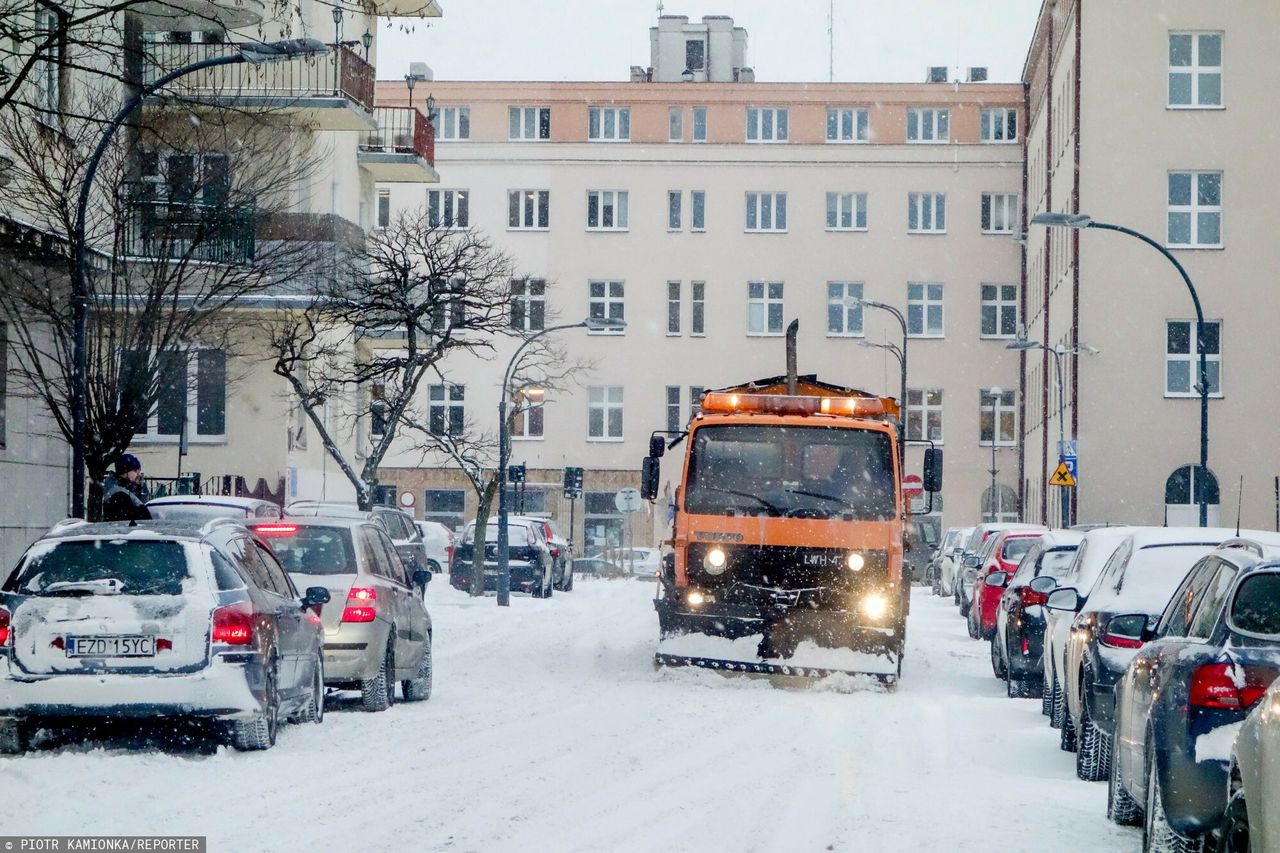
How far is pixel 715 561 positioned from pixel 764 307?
176ft

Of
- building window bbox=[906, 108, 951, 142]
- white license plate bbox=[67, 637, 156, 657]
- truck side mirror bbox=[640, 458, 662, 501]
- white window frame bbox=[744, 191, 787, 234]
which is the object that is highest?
building window bbox=[906, 108, 951, 142]

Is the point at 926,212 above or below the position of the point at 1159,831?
above

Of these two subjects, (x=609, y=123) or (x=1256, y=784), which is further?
(x=609, y=123)

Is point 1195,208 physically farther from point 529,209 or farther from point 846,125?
point 529,209

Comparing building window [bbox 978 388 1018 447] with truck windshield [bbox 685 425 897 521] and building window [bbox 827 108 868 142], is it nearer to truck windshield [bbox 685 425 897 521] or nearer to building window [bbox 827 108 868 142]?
building window [bbox 827 108 868 142]

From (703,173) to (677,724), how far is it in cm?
5916

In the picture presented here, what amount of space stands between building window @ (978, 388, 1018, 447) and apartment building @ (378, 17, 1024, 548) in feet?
0.28

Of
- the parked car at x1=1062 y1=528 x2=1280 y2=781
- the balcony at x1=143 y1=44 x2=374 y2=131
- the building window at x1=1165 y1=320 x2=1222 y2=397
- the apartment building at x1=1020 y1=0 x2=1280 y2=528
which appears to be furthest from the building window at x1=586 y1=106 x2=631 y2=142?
the parked car at x1=1062 y1=528 x2=1280 y2=781

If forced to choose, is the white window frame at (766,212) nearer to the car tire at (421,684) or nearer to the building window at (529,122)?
the building window at (529,122)

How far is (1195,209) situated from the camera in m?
50.6

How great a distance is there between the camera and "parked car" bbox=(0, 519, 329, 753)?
11891mm

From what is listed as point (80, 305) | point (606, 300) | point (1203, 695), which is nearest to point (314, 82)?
point (80, 305)

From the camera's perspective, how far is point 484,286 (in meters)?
36.8

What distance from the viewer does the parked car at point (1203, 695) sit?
7.43 m
